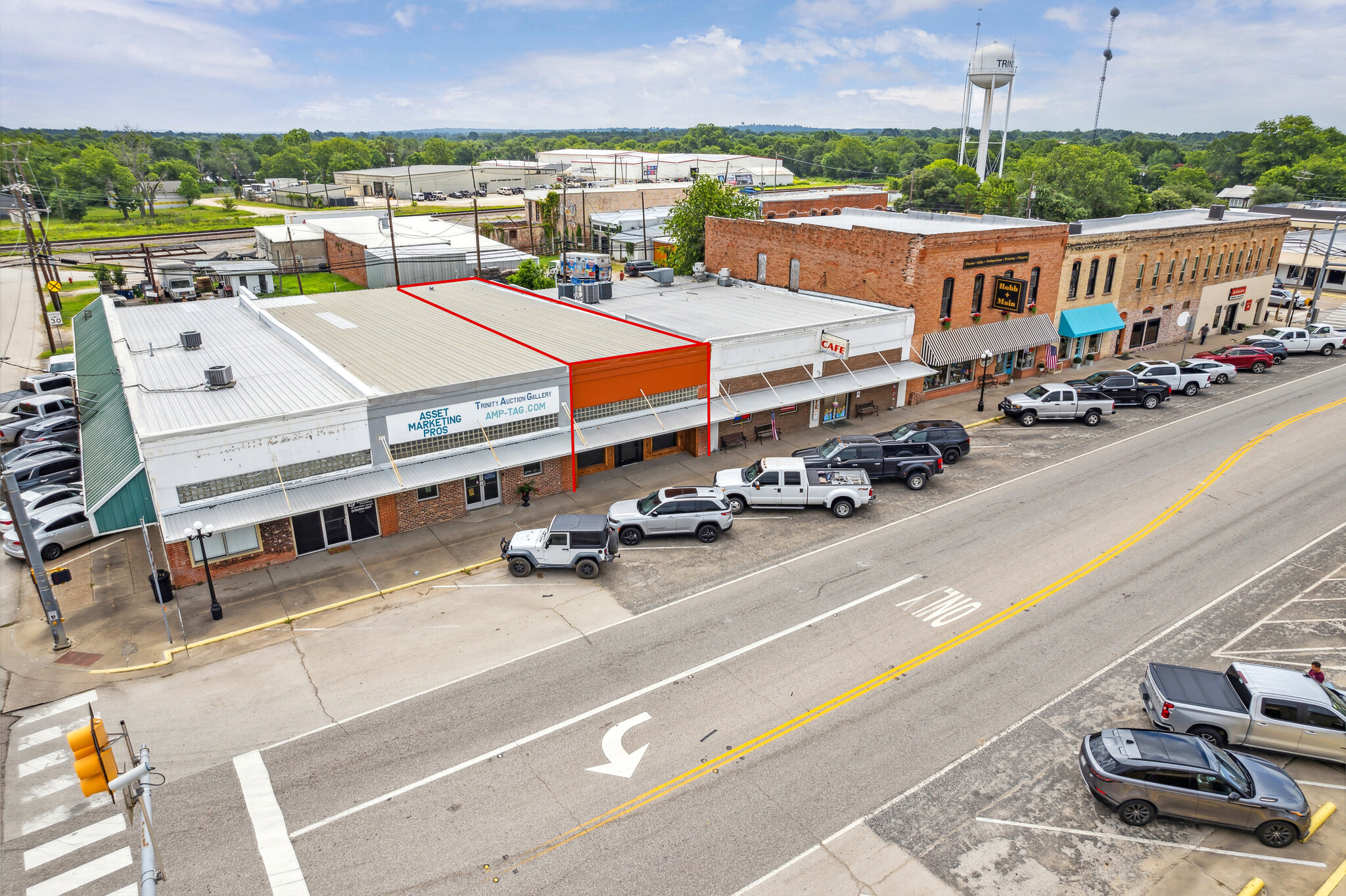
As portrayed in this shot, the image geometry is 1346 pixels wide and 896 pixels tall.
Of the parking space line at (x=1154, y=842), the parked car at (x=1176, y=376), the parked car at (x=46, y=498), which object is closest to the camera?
the parking space line at (x=1154, y=842)

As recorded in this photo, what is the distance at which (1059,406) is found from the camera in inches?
1510

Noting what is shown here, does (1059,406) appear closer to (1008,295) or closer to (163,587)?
(1008,295)

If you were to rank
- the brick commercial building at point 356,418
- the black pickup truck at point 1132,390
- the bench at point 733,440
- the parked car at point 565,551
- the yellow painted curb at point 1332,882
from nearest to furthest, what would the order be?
the yellow painted curb at point 1332,882 < the brick commercial building at point 356,418 < the parked car at point 565,551 < the bench at point 733,440 < the black pickup truck at point 1132,390

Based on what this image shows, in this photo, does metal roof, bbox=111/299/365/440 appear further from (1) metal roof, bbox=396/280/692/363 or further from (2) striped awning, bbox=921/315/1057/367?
(2) striped awning, bbox=921/315/1057/367

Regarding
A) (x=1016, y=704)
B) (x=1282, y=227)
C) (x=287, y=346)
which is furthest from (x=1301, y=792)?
(x=1282, y=227)

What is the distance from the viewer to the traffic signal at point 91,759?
9.50m

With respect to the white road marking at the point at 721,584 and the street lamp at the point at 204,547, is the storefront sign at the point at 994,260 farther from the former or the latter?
the street lamp at the point at 204,547

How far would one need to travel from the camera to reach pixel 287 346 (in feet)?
106

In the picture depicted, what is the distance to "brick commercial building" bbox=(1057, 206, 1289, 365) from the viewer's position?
46.9 meters

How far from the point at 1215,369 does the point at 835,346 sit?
25.9 m

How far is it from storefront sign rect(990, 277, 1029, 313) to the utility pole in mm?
41987

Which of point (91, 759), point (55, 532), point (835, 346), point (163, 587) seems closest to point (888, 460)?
point (835, 346)

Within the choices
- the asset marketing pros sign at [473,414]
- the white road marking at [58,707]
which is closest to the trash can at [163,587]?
the white road marking at [58,707]

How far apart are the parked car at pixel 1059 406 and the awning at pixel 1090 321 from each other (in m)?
9.03
